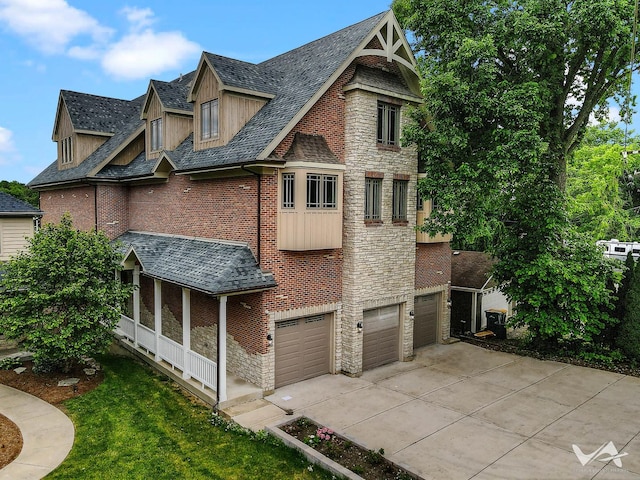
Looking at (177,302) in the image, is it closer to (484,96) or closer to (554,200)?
(484,96)

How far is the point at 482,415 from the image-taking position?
1161 centimetres

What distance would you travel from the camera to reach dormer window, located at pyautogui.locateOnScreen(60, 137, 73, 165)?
924 inches

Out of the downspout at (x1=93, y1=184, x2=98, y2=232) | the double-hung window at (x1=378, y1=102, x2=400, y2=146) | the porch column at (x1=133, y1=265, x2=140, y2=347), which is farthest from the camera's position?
the downspout at (x1=93, y1=184, x2=98, y2=232)

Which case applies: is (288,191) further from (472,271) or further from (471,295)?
(472,271)

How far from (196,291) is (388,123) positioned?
26.8 feet

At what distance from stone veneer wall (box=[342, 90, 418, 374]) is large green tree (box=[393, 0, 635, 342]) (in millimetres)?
1151

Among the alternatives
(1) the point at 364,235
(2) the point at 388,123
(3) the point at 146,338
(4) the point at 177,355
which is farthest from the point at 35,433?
(2) the point at 388,123

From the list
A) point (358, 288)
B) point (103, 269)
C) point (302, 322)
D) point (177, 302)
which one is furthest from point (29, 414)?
point (358, 288)

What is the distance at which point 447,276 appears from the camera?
18.4m

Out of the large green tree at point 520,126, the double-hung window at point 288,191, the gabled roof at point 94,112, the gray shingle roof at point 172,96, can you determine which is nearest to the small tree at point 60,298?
the gray shingle roof at point 172,96

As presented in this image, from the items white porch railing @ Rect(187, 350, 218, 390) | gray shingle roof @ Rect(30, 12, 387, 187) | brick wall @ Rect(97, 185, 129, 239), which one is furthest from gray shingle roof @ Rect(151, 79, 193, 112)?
white porch railing @ Rect(187, 350, 218, 390)

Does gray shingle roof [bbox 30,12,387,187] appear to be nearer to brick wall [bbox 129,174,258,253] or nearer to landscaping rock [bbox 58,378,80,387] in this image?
brick wall [bbox 129,174,258,253]

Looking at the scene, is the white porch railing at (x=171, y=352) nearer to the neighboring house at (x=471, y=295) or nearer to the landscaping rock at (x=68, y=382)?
the landscaping rock at (x=68, y=382)

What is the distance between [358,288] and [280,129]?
5394 mm
